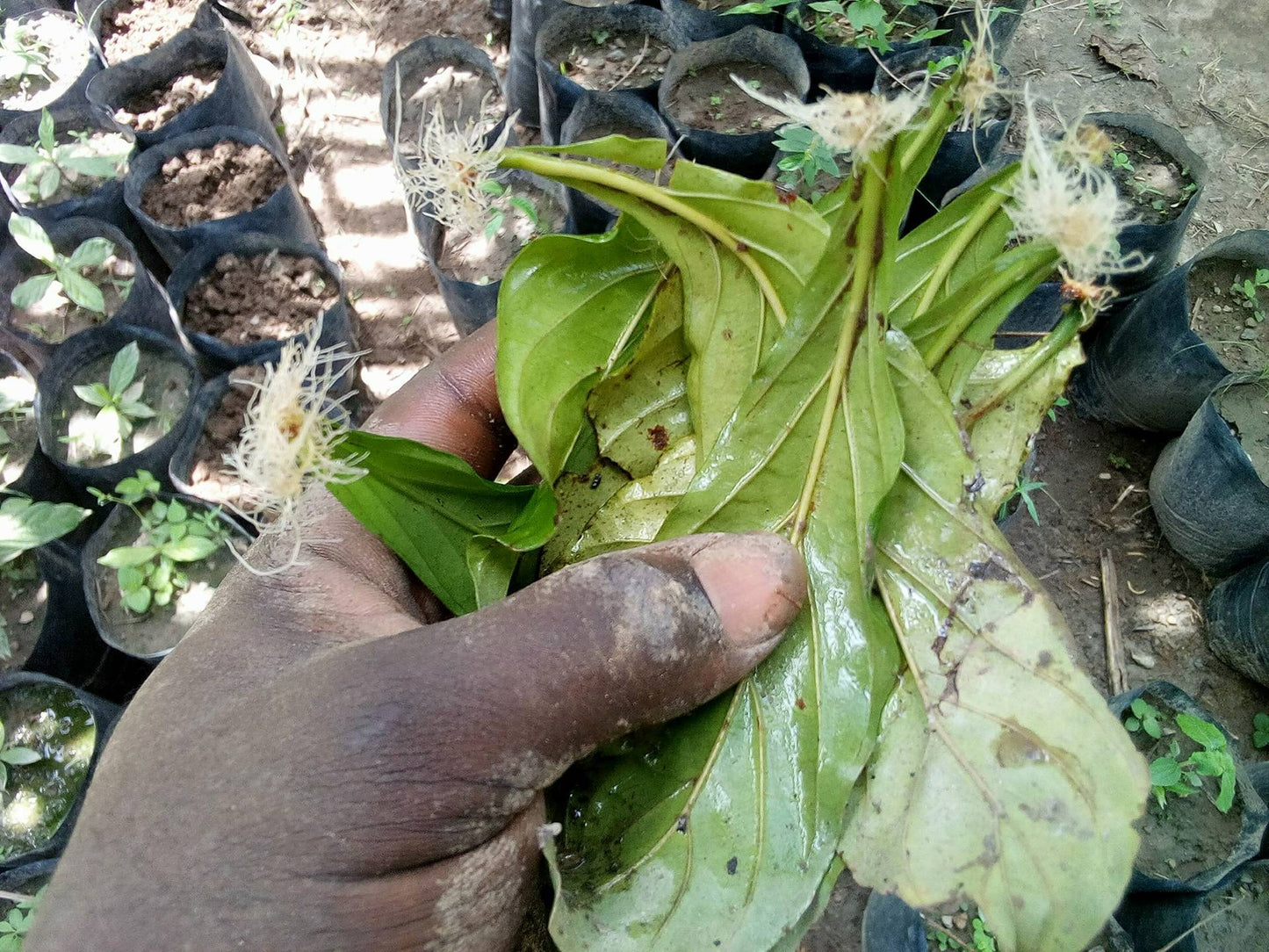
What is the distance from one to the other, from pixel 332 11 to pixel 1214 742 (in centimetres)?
279

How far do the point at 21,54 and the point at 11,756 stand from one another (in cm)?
174

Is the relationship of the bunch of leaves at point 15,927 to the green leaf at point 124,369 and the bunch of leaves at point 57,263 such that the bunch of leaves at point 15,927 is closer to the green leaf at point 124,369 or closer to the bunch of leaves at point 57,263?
the green leaf at point 124,369

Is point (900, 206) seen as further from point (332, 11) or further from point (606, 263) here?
point (332, 11)

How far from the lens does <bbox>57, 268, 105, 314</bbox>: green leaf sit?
6.02 ft

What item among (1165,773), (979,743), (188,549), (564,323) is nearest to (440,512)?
(564,323)

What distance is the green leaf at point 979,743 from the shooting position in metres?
0.70

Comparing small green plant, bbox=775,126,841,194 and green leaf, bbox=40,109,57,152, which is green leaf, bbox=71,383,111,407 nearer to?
green leaf, bbox=40,109,57,152

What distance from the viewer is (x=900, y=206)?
0.75m

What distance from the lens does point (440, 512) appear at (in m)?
0.95

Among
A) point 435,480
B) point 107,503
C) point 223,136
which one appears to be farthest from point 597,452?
point 223,136

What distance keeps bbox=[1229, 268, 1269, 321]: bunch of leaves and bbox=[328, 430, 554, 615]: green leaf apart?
72.7 inches

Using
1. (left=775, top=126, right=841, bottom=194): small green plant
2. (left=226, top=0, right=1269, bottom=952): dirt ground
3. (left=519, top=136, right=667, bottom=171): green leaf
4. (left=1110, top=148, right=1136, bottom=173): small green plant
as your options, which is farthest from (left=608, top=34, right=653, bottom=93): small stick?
(left=519, top=136, right=667, bottom=171): green leaf

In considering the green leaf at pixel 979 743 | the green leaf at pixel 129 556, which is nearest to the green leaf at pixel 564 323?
the green leaf at pixel 979 743

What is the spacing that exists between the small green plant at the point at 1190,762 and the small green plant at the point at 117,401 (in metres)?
2.01
